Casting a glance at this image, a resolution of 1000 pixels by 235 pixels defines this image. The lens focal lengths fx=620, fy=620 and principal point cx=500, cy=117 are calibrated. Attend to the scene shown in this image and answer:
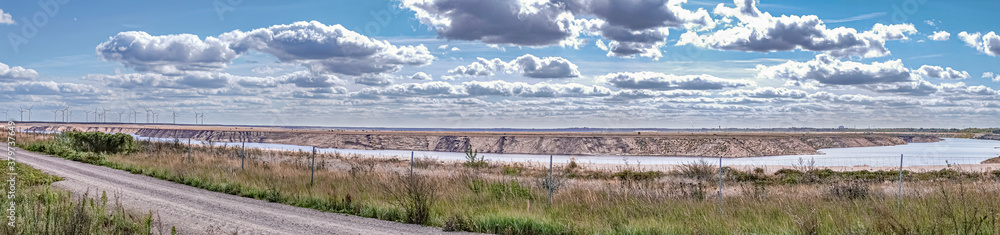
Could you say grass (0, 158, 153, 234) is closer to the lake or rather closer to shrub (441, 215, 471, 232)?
shrub (441, 215, 471, 232)

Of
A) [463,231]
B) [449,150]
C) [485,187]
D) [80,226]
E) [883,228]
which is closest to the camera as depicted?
[80,226]

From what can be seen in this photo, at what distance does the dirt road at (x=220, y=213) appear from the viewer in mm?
12398

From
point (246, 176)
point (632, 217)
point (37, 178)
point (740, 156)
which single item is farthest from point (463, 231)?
point (740, 156)

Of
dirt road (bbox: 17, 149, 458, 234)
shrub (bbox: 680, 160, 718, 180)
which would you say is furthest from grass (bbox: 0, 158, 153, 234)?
shrub (bbox: 680, 160, 718, 180)

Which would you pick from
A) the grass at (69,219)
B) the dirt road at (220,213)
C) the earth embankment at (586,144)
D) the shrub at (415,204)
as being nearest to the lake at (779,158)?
the earth embankment at (586,144)

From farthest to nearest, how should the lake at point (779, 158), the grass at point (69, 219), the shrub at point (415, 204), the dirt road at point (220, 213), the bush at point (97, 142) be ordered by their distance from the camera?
the lake at point (779, 158)
the bush at point (97, 142)
the shrub at point (415, 204)
the dirt road at point (220, 213)
the grass at point (69, 219)

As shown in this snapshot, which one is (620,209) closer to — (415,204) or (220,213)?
(415,204)

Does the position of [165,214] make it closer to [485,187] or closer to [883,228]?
[485,187]

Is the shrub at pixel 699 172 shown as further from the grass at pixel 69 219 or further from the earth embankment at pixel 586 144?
the earth embankment at pixel 586 144

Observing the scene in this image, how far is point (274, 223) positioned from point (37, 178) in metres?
11.2

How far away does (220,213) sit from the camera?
47.2ft

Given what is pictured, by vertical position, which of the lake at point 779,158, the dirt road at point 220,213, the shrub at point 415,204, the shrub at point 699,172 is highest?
the shrub at point 415,204

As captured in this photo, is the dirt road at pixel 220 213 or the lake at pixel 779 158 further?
the lake at pixel 779 158

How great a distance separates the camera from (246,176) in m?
22.0
